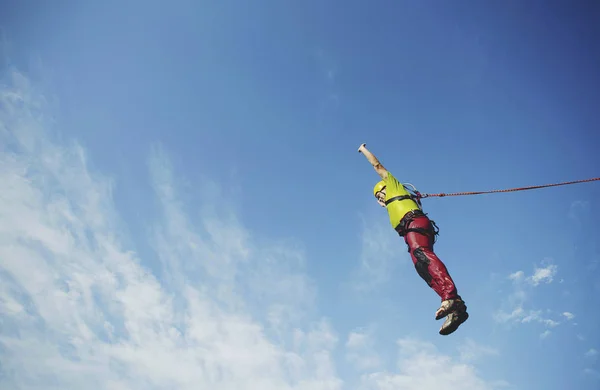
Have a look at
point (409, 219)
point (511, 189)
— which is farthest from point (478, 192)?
point (409, 219)

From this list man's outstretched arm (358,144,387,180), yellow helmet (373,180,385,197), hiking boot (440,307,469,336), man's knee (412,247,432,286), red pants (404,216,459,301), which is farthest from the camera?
man's outstretched arm (358,144,387,180)

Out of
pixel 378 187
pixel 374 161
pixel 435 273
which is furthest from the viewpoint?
pixel 374 161

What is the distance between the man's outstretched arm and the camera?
279 inches

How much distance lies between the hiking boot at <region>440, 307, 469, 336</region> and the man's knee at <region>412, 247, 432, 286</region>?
70 cm

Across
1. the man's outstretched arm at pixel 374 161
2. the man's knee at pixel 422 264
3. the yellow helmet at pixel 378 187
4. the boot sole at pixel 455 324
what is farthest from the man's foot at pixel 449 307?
the man's outstretched arm at pixel 374 161

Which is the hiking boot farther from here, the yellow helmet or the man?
the yellow helmet

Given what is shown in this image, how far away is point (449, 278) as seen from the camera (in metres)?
5.12

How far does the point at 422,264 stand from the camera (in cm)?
546

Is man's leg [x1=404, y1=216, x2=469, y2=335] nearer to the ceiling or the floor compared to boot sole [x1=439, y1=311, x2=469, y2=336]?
nearer to the ceiling

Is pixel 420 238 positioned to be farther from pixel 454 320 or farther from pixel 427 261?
pixel 454 320

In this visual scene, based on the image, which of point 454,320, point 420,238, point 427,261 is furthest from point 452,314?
point 420,238

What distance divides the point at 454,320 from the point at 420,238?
1460 millimetres

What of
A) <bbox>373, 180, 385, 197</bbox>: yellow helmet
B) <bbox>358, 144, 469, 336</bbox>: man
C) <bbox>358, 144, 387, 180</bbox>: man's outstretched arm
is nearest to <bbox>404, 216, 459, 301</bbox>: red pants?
<bbox>358, 144, 469, 336</bbox>: man

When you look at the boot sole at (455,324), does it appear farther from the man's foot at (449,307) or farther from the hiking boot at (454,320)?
the man's foot at (449,307)
